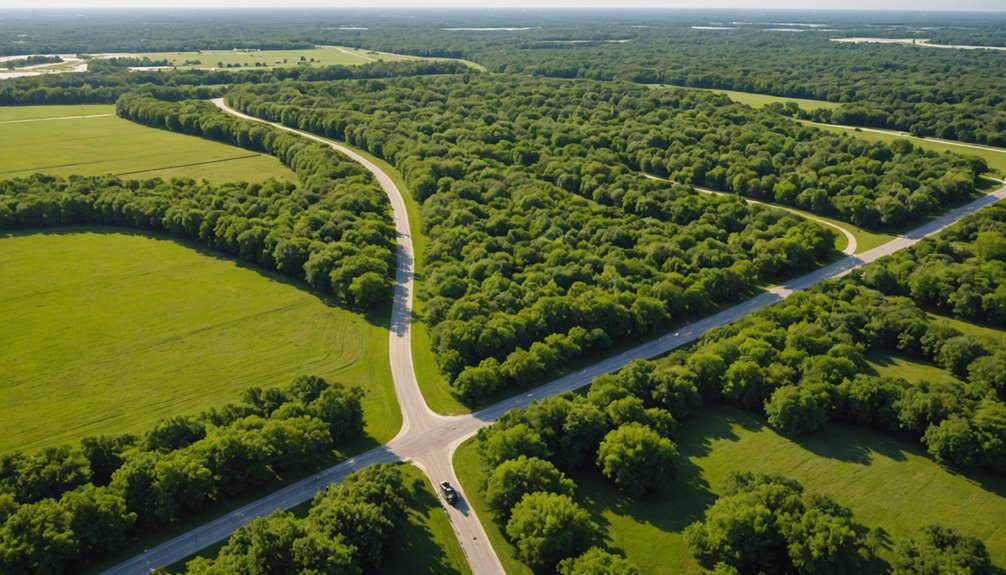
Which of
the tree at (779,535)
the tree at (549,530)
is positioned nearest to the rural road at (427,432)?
the tree at (549,530)

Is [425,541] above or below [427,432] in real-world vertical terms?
below

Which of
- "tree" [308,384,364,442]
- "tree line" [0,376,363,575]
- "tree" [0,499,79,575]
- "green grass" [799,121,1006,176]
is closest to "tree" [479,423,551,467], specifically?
"tree" [308,384,364,442]

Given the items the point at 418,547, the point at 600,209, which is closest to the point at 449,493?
the point at 418,547

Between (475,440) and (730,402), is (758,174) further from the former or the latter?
(475,440)

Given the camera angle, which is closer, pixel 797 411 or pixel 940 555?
pixel 940 555

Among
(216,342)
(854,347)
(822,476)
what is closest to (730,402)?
(822,476)

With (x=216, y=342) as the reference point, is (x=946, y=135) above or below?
above

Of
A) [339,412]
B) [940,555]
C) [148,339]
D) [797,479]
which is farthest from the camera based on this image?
[148,339]

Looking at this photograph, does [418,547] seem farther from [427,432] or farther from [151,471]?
[151,471]
